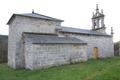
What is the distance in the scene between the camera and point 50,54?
1559 centimetres

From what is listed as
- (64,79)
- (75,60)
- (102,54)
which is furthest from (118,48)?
(64,79)

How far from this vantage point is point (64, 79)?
9664mm

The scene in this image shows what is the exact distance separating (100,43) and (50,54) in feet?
39.1

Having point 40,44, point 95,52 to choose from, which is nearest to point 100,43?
point 95,52

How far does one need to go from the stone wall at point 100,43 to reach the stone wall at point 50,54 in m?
3.68

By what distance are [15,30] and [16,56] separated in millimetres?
2793

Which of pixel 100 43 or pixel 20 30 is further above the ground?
pixel 20 30

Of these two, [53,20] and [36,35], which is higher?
[53,20]

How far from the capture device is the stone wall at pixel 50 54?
14.5 meters

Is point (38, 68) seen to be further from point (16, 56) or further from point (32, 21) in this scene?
point (32, 21)

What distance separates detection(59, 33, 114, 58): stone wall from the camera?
74.8 ft

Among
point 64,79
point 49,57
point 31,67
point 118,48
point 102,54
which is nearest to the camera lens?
point 64,79

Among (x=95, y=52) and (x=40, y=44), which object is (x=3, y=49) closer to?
(x=40, y=44)

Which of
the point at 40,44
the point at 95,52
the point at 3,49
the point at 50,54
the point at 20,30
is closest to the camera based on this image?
the point at 40,44
